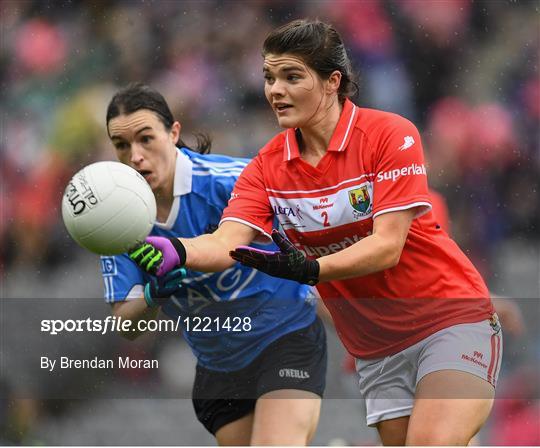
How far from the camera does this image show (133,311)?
14.1 ft

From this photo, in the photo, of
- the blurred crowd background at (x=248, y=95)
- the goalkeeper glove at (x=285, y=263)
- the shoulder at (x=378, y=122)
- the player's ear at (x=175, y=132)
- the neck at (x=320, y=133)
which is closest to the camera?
the goalkeeper glove at (x=285, y=263)

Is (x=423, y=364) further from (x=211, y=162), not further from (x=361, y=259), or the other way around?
(x=211, y=162)

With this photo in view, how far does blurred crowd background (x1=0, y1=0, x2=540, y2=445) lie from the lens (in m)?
6.46

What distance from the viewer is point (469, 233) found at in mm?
6398

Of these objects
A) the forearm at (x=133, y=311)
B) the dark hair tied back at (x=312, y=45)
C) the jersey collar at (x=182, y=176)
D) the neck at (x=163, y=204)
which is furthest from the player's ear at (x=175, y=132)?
the dark hair tied back at (x=312, y=45)

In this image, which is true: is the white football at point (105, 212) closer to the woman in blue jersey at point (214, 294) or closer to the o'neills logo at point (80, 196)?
the o'neills logo at point (80, 196)

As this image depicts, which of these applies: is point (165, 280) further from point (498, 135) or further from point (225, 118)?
point (498, 135)

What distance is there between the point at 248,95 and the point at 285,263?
3.84 m

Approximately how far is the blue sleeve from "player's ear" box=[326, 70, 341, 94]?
121cm

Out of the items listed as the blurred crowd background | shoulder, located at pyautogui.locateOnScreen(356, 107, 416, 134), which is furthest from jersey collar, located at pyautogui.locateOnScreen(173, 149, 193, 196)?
the blurred crowd background

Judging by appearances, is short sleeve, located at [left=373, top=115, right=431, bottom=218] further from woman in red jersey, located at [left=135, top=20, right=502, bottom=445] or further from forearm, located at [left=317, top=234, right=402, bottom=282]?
forearm, located at [left=317, top=234, right=402, bottom=282]

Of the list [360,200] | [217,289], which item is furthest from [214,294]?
[360,200]

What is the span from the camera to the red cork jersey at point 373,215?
3.45 meters

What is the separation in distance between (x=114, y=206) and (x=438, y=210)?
2.43 m
